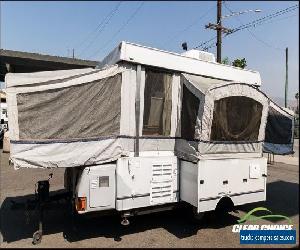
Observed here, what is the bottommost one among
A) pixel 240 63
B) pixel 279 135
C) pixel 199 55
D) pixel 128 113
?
pixel 279 135

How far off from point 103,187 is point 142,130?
4.54ft

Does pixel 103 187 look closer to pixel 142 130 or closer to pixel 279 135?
pixel 142 130

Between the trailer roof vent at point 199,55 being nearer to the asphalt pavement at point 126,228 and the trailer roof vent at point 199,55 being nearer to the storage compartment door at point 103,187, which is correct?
the storage compartment door at point 103,187

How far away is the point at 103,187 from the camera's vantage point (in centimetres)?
613

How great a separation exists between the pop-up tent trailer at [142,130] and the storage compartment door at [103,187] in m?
0.02

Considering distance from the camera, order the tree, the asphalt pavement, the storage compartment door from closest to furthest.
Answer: the storage compartment door, the asphalt pavement, the tree

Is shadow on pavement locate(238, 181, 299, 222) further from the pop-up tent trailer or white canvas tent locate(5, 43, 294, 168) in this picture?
white canvas tent locate(5, 43, 294, 168)

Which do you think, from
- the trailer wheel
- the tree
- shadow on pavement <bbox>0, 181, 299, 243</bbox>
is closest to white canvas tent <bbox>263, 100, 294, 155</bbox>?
shadow on pavement <bbox>0, 181, 299, 243</bbox>

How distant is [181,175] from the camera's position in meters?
6.93

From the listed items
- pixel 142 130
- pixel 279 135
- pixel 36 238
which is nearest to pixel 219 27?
pixel 279 135

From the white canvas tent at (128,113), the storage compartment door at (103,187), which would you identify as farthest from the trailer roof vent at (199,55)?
Result: the storage compartment door at (103,187)

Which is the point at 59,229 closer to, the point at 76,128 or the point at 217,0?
the point at 76,128

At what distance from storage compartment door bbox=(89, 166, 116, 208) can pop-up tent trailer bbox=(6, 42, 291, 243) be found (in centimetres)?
2

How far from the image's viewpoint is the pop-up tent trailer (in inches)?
228
